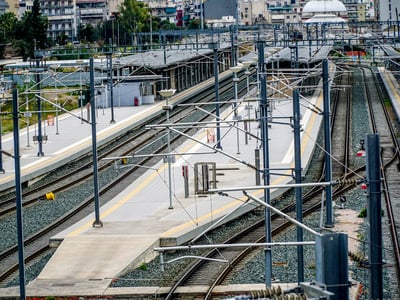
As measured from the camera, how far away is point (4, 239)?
1773 cm

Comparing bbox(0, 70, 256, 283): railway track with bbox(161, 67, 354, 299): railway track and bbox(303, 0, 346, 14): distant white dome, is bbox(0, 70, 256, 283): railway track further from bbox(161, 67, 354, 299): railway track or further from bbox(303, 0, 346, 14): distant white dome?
bbox(303, 0, 346, 14): distant white dome

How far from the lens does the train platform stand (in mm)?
14500

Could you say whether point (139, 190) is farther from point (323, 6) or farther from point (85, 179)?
point (323, 6)

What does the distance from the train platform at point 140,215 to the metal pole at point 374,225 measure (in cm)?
429

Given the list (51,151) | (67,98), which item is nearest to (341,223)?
(51,151)

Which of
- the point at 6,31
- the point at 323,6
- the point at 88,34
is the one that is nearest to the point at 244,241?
the point at 6,31

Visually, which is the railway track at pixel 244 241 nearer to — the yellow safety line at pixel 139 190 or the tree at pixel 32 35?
the yellow safety line at pixel 139 190

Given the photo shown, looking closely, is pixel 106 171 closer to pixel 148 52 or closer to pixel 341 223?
pixel 341 223

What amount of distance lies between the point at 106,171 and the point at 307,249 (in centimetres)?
1058

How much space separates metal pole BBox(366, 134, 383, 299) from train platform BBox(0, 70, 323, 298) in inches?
169

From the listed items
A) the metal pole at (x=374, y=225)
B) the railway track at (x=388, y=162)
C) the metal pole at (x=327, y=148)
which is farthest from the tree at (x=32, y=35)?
the metal pole at (x=374, y=225)

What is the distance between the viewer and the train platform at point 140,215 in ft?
47.6

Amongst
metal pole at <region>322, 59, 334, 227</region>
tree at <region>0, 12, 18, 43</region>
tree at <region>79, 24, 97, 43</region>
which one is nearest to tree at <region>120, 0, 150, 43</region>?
tree at <region>79, 24, 97, 43</region>

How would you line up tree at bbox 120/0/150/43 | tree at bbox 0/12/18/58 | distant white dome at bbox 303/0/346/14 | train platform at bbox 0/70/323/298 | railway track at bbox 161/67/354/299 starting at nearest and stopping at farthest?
railway track at bbox 161/67/354/299, train platform at bbox 0/70/323/298, tree at bbox 0/12/18/58, tree at bbox 120/0/150/43, distant white dome at bbox 303/0/346/14
